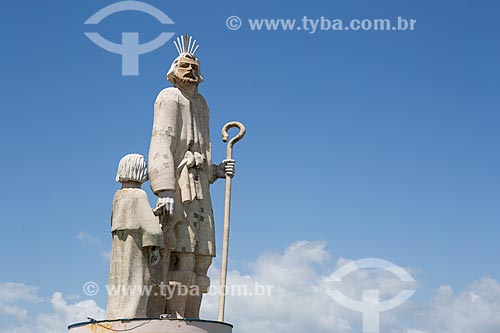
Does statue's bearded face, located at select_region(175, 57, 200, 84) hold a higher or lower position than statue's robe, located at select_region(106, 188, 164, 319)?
higher

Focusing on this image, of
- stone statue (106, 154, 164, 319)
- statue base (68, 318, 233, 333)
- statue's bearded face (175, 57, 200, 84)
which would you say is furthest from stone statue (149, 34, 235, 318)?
statue base (68, 318, 233, 333)

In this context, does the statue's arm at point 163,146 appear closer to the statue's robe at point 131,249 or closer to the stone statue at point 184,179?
the stone statue at point 184,179

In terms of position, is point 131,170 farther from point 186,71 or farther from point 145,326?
point 145,326

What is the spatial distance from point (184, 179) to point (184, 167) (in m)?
0.20

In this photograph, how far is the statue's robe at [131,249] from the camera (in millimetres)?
13266

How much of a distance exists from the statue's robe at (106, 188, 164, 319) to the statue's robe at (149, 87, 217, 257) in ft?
1.81

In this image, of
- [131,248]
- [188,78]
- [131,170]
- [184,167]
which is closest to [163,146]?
[184,167]

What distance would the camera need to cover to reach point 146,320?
41.2 ft

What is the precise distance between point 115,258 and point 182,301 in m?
1.33

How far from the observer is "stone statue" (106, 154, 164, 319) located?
1326 cm

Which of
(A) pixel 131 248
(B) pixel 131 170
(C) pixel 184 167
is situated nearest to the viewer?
(A) pixel 131 248

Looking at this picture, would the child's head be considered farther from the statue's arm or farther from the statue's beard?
the statue's beard

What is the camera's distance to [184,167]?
14.4 metres

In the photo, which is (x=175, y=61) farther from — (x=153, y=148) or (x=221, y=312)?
(x=221, y=312)
